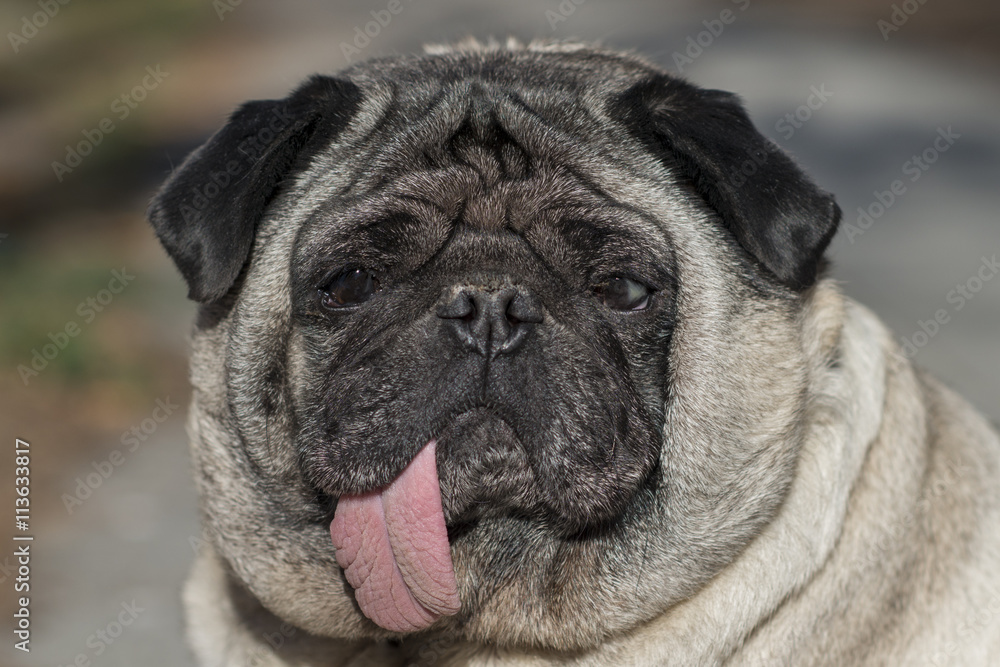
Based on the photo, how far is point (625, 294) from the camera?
297cm

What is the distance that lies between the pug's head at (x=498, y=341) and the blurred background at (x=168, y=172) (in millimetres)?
646

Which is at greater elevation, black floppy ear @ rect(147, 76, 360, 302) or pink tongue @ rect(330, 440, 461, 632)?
black floppy ear @ rect(147, 76, 360, 302)

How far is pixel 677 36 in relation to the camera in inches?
588

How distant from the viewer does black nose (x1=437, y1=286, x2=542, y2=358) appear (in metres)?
2.77

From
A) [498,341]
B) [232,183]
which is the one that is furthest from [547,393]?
[232,183]

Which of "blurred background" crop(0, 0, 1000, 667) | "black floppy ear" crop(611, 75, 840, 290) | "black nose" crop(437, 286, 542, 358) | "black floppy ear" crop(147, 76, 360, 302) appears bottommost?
"blurred background" crop(0, 0, 1000, 667)

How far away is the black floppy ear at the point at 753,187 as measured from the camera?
2963mm

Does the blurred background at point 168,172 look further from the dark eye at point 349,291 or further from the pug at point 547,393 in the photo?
the dark eye at point 349,291

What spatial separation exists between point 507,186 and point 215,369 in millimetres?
1209

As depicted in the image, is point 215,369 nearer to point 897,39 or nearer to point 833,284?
point 833,284

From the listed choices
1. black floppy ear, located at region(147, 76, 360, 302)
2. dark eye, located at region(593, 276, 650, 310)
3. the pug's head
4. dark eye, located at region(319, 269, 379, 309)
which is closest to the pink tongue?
the pug's head

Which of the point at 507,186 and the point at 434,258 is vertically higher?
the point at 507,186

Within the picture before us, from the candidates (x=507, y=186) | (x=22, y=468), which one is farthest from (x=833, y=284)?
(x=22, y=468)

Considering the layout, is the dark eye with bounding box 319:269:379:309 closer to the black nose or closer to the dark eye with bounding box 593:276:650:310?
the black nose
